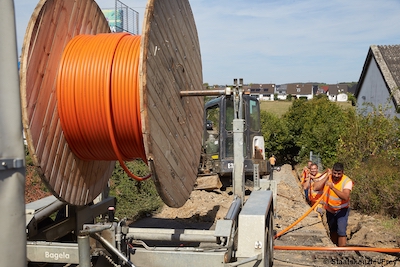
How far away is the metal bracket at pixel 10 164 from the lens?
4.86 ft

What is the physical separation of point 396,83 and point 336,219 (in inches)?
473

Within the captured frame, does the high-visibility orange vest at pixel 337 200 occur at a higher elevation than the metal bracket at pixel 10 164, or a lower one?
lower

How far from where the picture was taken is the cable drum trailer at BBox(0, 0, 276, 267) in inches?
129

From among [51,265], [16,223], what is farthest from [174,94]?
[16,223]

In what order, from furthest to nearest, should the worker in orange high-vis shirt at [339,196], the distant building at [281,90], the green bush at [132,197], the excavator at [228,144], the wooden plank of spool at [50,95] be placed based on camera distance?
the distant building at [281,90] → the excavator at [228,144] → the green bush at [132,197] → the worker in orange high-vis shirt at [339,196] → the wooden plank of spool at [50,95]

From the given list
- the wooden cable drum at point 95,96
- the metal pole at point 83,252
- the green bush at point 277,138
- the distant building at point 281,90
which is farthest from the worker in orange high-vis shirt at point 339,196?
the distant building at point 281,90

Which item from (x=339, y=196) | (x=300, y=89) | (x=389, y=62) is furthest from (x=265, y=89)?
(x=339, y=196)

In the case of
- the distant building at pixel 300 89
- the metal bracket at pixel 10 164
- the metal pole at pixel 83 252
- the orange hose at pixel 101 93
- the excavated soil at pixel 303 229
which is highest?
the distant building at pixel 300 89

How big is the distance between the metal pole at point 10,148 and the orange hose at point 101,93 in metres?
2.09

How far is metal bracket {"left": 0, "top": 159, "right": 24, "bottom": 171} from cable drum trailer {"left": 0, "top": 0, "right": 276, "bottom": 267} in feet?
3.45

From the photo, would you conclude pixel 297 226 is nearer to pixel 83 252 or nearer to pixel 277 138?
pixel 83 252

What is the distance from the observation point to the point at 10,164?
1510 mm

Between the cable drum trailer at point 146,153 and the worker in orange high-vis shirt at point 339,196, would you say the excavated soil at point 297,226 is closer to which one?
the worker in orange high-vis shirt at point 339,196

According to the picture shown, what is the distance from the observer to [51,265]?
14.7ft
